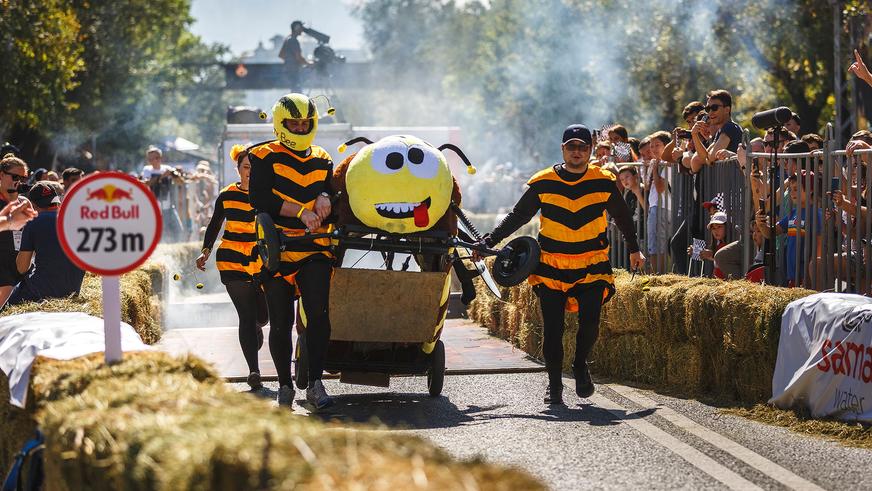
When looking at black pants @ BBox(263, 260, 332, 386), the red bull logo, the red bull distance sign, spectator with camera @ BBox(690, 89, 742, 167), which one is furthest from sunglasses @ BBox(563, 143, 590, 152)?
the red bull logo

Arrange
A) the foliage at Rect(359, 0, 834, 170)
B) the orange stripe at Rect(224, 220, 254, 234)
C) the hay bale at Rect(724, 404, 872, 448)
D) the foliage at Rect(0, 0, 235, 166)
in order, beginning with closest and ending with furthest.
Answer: the hay bale at Rect(724, 404, 872, 448) → the orange stripe at Rect(224, 220, 254, 234) → the foliage at Rect(0, 0, 235, 166) → the foliage at Rect(359, 0, 834, 170)

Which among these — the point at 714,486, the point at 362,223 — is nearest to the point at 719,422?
the point at 714,486

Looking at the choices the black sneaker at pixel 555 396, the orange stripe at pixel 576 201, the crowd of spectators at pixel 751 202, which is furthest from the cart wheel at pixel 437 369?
the crowd of spectators at pixel 751 202

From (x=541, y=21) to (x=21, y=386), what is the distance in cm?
4715

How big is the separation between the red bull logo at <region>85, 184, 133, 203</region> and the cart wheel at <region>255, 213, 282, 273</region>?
2.68 metres

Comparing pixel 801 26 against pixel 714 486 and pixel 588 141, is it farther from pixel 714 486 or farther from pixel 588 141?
pixel 714 486

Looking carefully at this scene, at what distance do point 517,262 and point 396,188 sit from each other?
1065 mm

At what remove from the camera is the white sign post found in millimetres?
5898

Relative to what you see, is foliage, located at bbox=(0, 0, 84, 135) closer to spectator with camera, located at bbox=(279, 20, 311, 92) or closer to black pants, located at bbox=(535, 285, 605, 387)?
spectator with camera, located at bbox=(279, 20, 311, 92)

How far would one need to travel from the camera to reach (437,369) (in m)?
9.52

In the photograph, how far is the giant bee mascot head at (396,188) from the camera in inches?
350

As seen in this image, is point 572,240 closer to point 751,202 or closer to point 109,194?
point 751,202

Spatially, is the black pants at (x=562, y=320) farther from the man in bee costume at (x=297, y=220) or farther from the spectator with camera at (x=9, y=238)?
the spectator with camera at (x=9, y=238)

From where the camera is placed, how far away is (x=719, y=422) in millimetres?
8312
